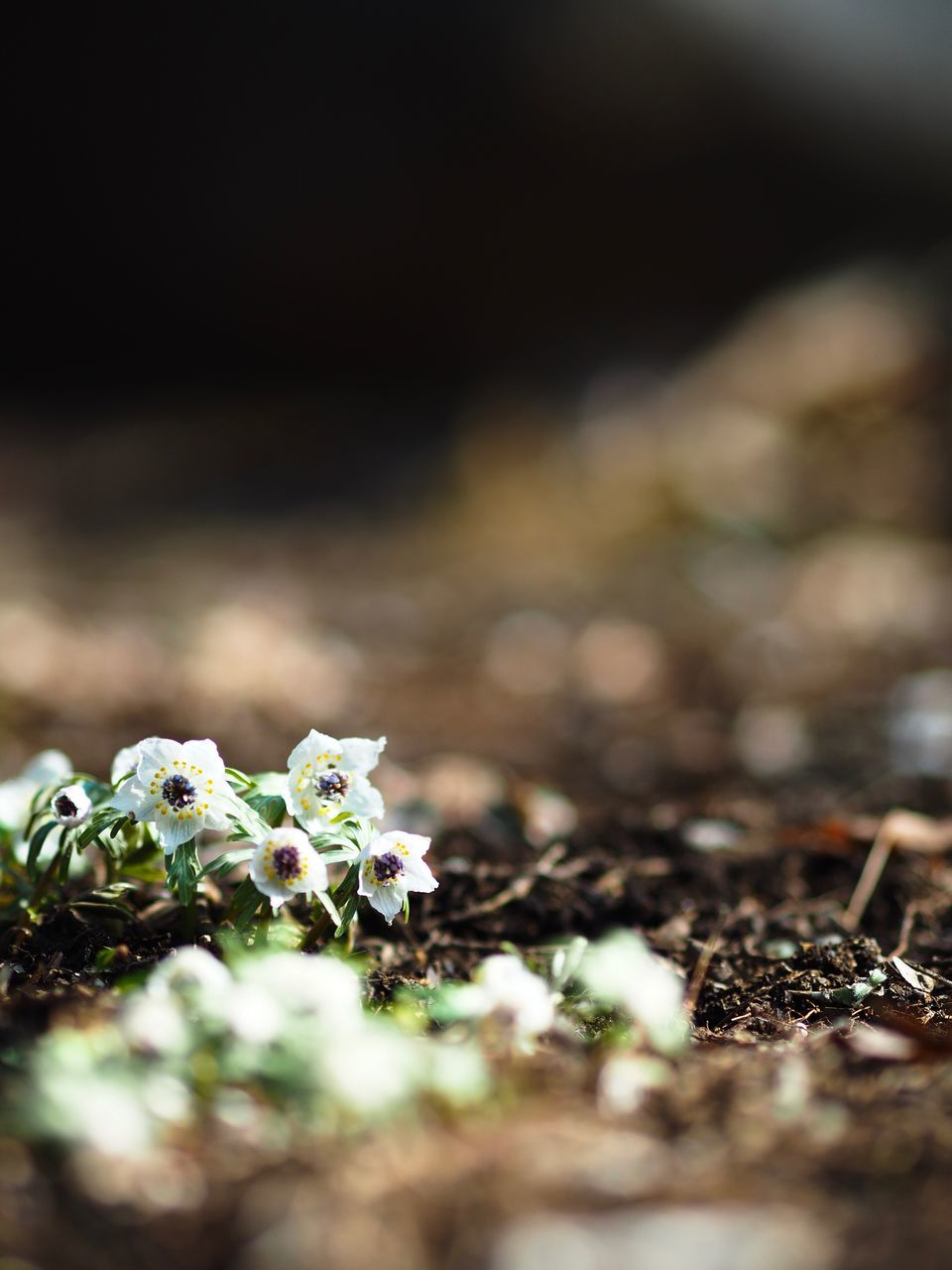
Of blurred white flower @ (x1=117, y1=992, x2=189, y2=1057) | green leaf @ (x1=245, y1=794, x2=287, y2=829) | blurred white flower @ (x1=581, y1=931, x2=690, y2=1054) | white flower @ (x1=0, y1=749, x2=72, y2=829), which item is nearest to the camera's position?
blurred white flower @ (x1=117, y1=992, x2=189, y2=1057)

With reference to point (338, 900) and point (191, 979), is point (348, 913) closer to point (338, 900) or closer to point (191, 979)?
point (338, 900)

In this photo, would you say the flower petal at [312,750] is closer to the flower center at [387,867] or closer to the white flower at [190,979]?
the flower center at [387,867]

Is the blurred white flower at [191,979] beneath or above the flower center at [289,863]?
beneath

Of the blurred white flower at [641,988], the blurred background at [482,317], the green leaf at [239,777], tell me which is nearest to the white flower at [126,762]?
the green leaf at [239,777]

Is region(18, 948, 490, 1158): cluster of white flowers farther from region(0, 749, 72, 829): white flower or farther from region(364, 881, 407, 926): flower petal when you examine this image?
region(0, 749, 72, 829): white flower

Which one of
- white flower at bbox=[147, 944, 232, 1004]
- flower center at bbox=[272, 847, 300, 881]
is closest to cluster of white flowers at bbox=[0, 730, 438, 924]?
flower center at bbox=[272, 847, 300, 881]

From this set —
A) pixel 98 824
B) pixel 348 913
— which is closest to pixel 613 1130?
pixel 348 913

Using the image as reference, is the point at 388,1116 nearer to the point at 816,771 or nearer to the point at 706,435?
the point at 816,771
